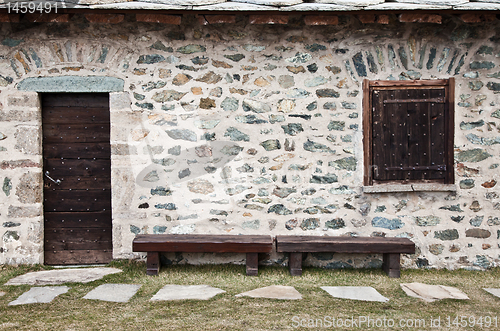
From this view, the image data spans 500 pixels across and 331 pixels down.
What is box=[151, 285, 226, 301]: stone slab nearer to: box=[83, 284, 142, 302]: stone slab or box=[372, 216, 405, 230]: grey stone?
box=[83, 284, 142, 302]: stone slab

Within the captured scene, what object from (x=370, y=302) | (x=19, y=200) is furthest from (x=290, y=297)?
(x=19, y=200)

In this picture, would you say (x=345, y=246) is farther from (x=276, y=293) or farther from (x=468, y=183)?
(x=468, y=183)

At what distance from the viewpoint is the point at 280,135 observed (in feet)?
13.8

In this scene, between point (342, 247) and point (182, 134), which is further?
point (182, 134)

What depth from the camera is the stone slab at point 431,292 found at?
11.0 ft

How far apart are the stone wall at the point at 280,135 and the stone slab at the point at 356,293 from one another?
2.16 feet

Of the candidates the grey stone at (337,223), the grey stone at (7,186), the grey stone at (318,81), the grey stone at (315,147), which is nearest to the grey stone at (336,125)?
the grey stone at (315,147)

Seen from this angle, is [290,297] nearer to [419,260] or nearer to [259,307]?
[259,307]

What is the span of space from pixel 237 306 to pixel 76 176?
2450 millimetres

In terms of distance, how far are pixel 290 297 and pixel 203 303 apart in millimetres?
754

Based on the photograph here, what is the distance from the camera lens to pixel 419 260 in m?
4.23

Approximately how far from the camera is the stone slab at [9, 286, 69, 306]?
3.14m

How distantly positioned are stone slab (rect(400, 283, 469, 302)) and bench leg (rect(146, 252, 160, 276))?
97.2 inches

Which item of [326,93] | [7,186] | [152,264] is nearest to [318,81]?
[326,93]
